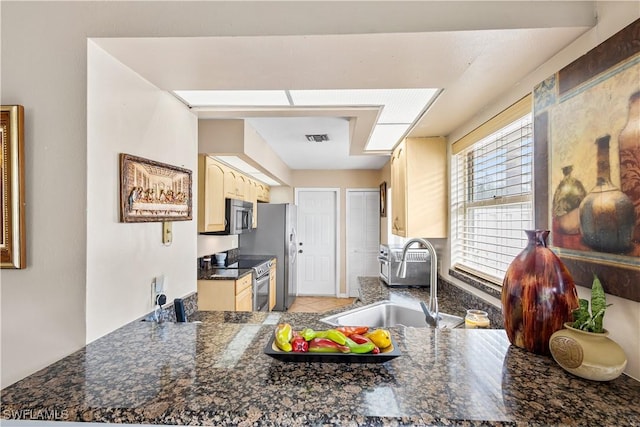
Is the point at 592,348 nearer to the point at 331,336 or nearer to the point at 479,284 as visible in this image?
the point at 331,336

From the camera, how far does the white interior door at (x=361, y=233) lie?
5.48 m

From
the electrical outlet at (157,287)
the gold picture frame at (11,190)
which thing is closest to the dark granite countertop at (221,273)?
the electrical outlet at (157,287)

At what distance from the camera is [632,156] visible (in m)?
0.82

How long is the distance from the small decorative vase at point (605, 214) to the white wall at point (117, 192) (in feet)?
5.31

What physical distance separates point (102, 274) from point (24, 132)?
0.55 metres

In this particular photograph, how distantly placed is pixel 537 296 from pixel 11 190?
174 cm

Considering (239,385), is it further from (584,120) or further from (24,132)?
(584,120)

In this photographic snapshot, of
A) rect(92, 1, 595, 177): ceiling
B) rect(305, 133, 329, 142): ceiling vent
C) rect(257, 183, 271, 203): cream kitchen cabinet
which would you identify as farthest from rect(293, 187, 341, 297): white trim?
rect(92, 1, 595, 177): ceiling

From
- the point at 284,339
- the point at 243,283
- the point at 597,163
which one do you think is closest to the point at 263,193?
the point at 243,283

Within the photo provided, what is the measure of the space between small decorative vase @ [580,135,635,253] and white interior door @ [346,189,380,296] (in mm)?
4503

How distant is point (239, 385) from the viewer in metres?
0.81

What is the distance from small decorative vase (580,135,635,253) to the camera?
843mm

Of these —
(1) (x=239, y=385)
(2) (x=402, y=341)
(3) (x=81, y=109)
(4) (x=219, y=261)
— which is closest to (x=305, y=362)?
(1) (x=239, y=385)

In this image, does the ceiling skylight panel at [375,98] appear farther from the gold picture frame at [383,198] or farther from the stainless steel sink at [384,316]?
the gold picture frame at [383,198]
